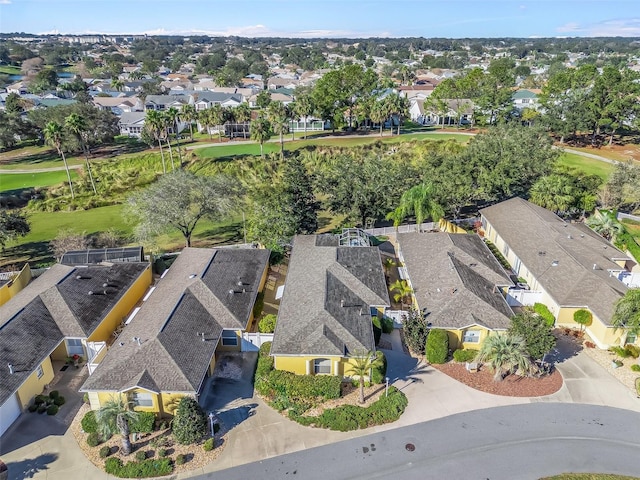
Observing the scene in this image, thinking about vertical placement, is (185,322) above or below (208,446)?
above

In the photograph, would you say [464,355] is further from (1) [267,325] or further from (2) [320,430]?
(1) [267,325]

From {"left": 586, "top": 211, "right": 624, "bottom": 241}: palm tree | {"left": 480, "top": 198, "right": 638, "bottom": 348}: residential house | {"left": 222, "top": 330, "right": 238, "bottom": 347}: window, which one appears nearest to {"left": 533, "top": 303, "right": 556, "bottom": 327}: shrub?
{"left": 480, "top": 198, "right": 638, "bottom": 348}: residential house

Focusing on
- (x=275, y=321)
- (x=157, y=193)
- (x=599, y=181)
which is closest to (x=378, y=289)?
(x=275, y=321)

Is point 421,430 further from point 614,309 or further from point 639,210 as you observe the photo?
point 639,210

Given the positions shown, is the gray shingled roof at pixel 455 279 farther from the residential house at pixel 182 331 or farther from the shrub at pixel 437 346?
the residential house at pixel 182 331

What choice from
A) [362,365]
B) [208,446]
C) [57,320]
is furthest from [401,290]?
[57,320]

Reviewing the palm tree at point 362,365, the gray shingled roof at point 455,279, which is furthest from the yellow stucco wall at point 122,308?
the gray shingled roof at point 455,279

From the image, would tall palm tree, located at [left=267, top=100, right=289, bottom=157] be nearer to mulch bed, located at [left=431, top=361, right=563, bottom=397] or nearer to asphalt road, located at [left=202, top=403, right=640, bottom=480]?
mulch bed, located at [left=431, top=361, right=563, bottom=397]
